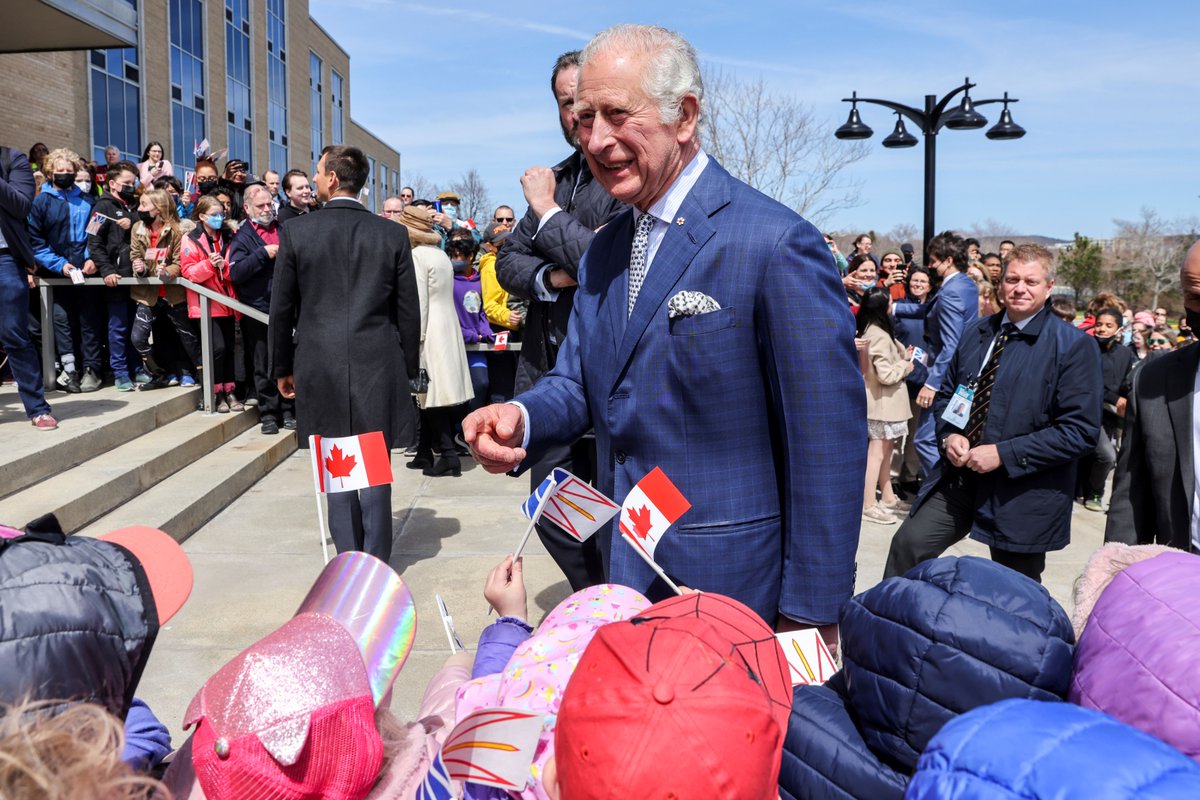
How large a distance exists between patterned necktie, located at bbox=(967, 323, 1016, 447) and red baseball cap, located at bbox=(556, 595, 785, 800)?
313cm

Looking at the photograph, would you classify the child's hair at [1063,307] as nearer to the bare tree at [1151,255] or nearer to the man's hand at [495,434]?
the man's hand at [495,434]

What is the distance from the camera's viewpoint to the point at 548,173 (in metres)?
3.49

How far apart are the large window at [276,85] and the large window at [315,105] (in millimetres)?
4352

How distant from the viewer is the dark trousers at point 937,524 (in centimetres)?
411

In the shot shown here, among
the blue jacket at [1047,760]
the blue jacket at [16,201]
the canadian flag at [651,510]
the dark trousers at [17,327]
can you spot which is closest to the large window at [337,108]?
the blue jacket at [16,201]

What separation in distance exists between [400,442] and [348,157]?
1.55 metres

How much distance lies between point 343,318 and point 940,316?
187 inches

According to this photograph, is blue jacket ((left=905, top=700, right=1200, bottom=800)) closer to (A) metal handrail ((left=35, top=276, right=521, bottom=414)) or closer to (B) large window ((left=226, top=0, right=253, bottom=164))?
(A) metal handrail ((left=35, top=276, right=521, bottom=414))

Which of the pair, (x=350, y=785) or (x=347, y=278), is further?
(x=347, y=278)

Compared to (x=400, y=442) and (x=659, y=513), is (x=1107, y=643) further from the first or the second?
(x=400, y=442)

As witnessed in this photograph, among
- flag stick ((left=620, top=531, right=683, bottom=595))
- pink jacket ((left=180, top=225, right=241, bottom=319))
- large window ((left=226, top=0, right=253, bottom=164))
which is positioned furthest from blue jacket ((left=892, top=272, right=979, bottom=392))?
large window ((left=226, top=0, right=253, bottom=164))

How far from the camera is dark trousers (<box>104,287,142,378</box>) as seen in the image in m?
8.55

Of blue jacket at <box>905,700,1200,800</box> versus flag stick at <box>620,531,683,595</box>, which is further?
flag stick at <box>620,531,683,595</box>

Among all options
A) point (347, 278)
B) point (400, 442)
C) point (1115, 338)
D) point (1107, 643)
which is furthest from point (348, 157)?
point (1115, 338)
